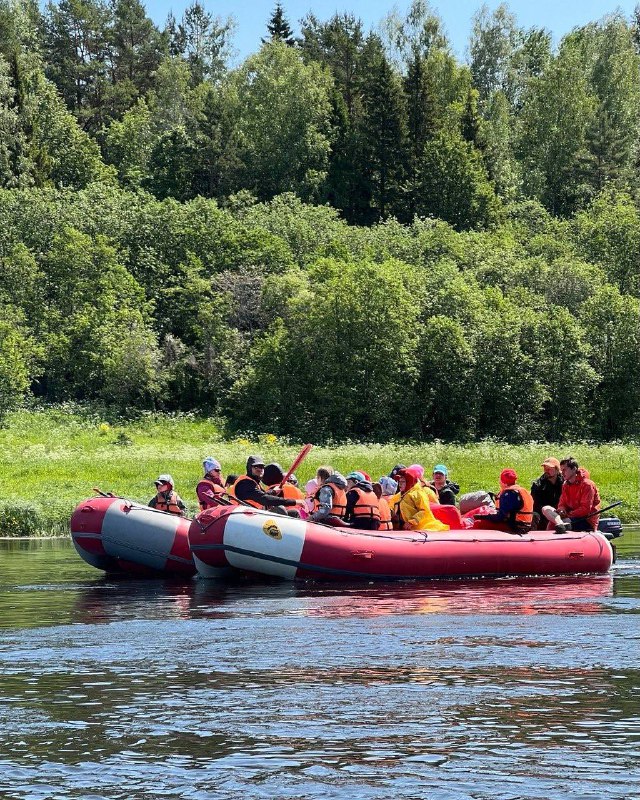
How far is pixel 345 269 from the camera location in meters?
63.0

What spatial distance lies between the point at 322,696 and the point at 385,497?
958cm

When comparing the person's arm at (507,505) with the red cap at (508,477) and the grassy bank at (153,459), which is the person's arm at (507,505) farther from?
the grassy bank at (153,459)

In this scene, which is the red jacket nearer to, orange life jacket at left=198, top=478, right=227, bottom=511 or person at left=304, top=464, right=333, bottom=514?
person at left=304, top=464, right=333, bottom=514

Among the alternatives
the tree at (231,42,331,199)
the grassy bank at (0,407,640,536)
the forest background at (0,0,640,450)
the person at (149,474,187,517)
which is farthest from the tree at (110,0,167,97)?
the person at (149,474,187,517)

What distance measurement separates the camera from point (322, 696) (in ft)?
38.4

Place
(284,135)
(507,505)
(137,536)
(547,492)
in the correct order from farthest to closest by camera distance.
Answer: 1. (284,135)
2. (547,492)
3. (137,536)
4. (507,505)

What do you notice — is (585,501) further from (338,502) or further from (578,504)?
(338,502)

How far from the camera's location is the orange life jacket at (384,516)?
65.7ft

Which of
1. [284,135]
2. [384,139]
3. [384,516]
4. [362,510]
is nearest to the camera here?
[362,510]

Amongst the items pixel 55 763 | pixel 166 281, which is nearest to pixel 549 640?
pixel 55 763

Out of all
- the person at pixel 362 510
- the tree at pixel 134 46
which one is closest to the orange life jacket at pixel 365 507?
the person at pixel 362 510

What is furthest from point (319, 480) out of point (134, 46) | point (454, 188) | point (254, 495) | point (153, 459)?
point (134, 46)

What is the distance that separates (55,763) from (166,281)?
61293mm

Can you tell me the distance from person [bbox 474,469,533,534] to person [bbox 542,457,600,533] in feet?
1.91
